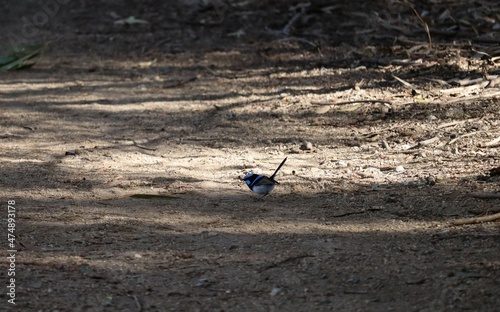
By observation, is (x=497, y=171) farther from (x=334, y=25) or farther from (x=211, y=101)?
(x=334, y=25)

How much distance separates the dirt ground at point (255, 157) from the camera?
390cm

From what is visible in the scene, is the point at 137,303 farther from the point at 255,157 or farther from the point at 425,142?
the point at 425,142

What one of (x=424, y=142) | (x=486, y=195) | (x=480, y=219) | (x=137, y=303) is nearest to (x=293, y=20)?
(x=424, y=142)

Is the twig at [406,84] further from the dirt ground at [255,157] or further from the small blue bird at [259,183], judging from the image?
the small blue bird at [259,183]

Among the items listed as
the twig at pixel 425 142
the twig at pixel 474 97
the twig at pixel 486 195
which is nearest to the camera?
the twig at pixel 486 195

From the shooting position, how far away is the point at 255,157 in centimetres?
612

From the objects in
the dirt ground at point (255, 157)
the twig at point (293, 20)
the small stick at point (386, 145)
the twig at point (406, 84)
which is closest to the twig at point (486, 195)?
the dirt ground at point (255, 157)

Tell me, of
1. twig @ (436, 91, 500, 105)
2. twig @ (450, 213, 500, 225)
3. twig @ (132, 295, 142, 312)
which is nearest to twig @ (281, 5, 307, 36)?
twig @ (436, 91, 500, 105)

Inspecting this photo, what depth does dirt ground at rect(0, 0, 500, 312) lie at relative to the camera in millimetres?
3904

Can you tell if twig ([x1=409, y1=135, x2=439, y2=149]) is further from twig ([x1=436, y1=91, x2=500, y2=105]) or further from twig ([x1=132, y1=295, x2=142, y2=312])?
twig ([x1=132, y1=295, x2=142, y2=312])

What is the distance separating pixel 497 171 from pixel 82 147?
10.9 ft

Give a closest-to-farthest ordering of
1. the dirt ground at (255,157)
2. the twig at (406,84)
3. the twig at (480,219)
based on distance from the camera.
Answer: the dirt ground at (255,157) → the twig at (480,219) → the twig at (406,84)

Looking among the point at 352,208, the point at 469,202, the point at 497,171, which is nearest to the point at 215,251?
the point at 352,208

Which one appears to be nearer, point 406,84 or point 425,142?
point 425,142
